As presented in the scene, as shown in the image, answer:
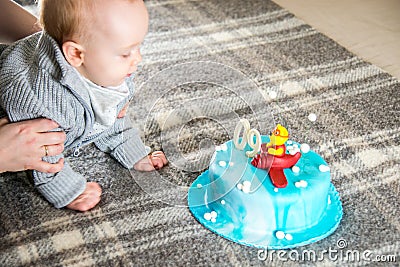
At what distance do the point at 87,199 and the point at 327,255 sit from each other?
0.43 m

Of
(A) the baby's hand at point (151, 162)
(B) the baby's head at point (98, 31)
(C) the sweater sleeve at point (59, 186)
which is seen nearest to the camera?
(B) the baby's head at point (98, 31)

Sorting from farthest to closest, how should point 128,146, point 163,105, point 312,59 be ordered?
point 312,59 < point 163,105 < point 128,146

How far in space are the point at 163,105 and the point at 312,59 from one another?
1.40 feet

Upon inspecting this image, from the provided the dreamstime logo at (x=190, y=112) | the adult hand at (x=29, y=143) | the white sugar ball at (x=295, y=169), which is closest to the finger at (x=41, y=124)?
the adult hand at (x=29, y=143)

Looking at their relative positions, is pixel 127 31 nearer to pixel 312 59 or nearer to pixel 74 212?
pixel 74 212

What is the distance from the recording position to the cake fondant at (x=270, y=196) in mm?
971

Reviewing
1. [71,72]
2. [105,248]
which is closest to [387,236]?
[105,248]

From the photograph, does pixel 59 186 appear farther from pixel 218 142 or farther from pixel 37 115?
pixel 218 142

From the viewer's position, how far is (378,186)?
1109mm

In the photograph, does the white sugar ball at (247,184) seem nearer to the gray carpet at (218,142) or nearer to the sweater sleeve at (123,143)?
the gray carpet at (218,142)

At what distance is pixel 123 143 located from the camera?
1162mm

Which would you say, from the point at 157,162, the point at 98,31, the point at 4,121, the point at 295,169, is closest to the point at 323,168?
the point at 295,169

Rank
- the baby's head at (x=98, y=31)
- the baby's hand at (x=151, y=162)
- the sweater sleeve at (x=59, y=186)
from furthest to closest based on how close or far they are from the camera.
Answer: the baby's hand at (x=151, y=162)
the sweater sleeve at (x=59, y=186)
the baby's head at (x=98, y=31)

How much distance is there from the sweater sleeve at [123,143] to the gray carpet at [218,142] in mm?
21
